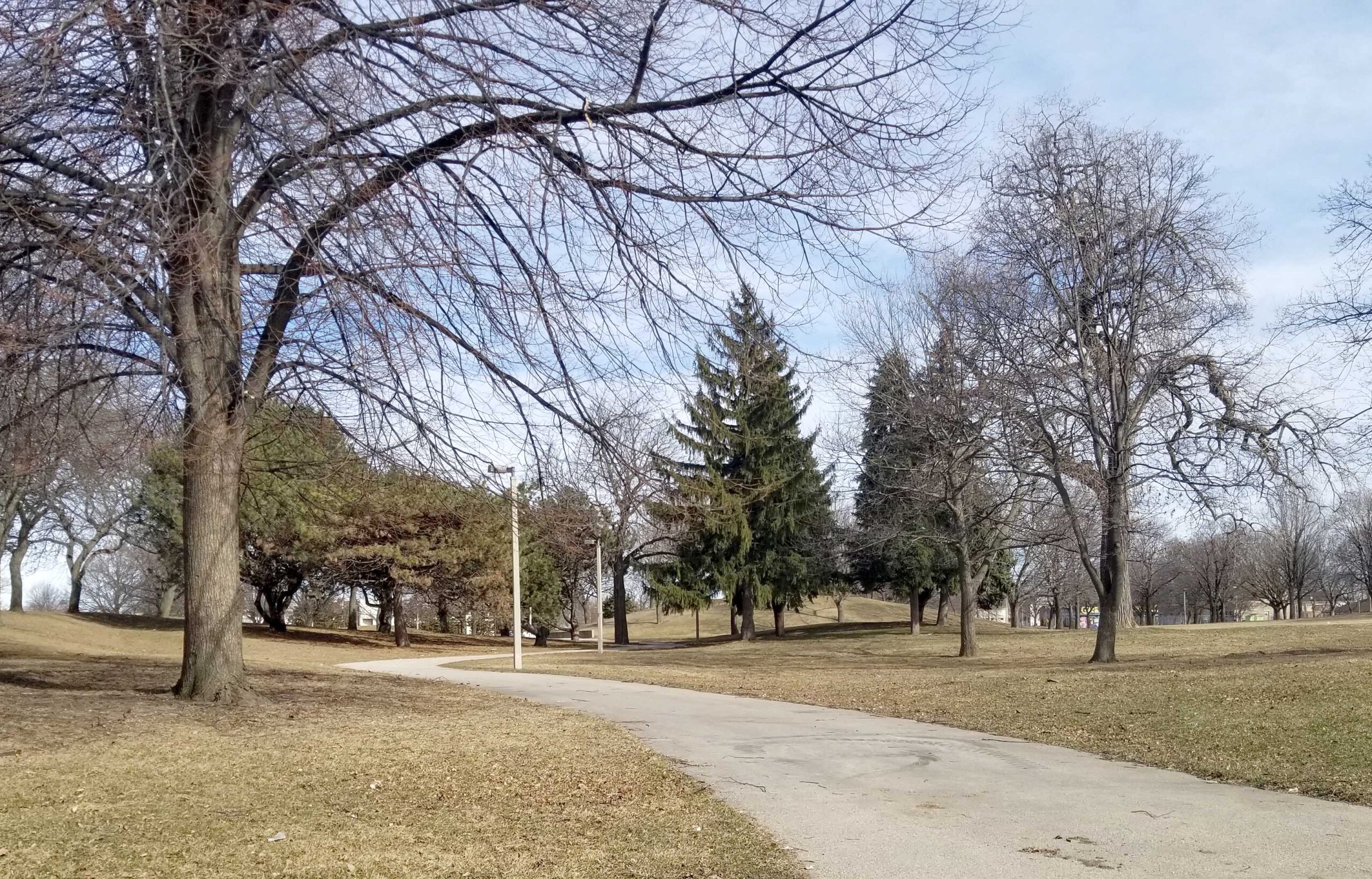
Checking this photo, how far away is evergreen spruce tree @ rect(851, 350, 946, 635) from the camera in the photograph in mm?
26641

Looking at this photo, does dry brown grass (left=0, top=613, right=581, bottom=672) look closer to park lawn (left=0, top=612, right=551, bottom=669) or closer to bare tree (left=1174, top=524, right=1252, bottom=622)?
park lawn (left=0, top=612, right=551, bottom=669)

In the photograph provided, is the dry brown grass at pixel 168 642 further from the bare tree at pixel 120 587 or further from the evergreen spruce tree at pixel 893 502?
the bare tree at pixel 120 587

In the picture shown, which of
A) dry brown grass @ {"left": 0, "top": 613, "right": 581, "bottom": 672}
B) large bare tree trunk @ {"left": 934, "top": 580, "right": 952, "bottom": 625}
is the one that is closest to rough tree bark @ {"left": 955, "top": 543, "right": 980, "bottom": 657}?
large bare tree trunk @ {"left": 934, "top": 580, "right": 952, "bottom": 625}

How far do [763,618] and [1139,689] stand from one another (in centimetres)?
5729

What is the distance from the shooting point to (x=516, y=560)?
28281 mm

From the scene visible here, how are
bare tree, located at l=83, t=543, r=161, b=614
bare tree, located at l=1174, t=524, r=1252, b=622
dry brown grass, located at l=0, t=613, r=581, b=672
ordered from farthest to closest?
bare tree, located at l=83, t=543, r=161, b=614 < bare tree, located at l=1174, t=524, r=1252, b=622 < dry brown grass, located at l=0, t=613, r=581, b=672

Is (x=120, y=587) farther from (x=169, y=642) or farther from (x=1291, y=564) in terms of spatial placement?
(x=1291, y=564)

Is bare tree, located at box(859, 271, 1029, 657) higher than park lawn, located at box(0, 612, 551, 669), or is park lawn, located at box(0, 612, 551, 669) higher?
bare tree, located at box(859, 271, 1029, 657)

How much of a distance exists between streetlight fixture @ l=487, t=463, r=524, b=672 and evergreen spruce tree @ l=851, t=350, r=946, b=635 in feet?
31.1

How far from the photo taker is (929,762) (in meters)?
10.5

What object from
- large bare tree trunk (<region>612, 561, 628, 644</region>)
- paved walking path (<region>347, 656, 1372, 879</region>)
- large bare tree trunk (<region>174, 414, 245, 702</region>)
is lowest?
large bare tree trunk (<region>612, 561, 628, 644</region>)

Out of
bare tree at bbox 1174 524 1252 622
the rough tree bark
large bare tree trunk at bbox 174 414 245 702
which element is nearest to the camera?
large bare tree trunk at bbox 174 414 245 702

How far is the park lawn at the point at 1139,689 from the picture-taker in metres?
10.2

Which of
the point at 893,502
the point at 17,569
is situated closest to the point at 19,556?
the point at 17,569
